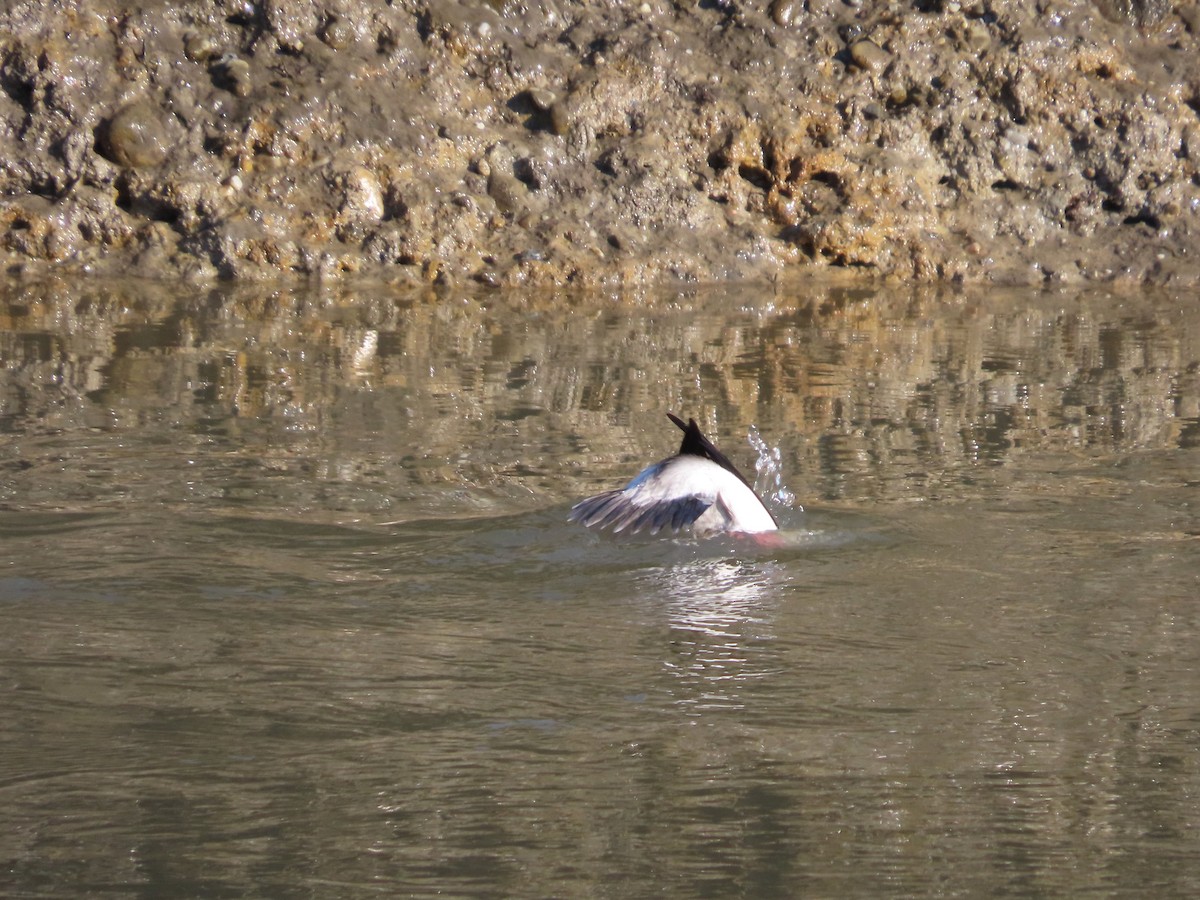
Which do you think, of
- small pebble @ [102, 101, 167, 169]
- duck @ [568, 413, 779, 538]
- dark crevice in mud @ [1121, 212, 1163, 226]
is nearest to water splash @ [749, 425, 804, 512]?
duck @ [568, 413, 779, 538]

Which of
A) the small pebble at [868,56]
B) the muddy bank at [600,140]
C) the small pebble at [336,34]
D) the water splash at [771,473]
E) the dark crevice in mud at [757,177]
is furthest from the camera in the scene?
the small pebble at [868,56]

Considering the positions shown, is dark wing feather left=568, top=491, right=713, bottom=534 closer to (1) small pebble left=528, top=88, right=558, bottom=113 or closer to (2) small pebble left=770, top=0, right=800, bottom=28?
(1) small pebble left=528, top=88, right=558, bottom=113

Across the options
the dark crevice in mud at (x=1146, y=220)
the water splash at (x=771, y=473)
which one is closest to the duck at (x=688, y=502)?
the water splash at (x=771, y=473)

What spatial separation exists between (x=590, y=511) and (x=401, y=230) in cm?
471

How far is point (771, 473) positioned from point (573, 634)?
1671mm

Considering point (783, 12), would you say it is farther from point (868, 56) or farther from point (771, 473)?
point (771, 473)

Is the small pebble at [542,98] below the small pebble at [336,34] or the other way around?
below

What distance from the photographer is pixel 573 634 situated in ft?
11.5

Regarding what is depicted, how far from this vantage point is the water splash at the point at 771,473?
4.77m

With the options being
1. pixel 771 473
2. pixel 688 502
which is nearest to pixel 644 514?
pixel 688 502

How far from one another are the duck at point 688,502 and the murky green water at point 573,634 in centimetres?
7

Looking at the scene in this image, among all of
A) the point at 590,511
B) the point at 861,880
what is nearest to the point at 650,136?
the point at 590,511

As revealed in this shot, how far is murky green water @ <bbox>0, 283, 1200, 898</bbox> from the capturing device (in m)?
2.52

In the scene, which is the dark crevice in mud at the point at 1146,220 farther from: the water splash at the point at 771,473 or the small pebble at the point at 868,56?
the water splash at the point at 771,473
